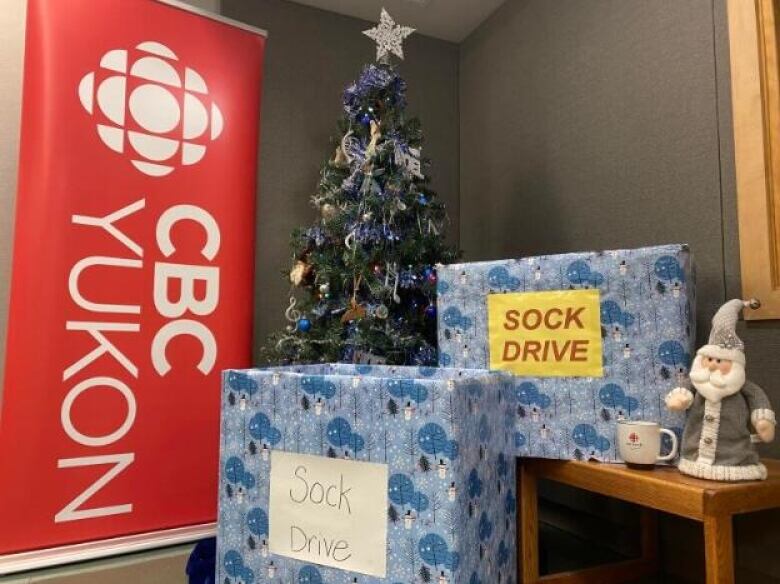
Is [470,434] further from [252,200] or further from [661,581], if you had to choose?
[252,200]

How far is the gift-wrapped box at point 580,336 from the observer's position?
98 cm

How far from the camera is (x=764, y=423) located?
84 cm

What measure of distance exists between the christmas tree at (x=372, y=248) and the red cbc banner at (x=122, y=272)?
10.9 inches

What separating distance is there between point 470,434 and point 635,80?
1188 millimetres

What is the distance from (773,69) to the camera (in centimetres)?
116

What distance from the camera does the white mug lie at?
932 millimetres

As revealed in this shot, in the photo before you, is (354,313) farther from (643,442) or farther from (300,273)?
(643,442)

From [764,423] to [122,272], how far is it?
1525mm

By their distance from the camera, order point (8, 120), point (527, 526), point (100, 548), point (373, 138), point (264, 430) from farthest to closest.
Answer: point (8, 120) < point (373, 138) < point (100, 548) < point (527, 526) < point (264, 430)

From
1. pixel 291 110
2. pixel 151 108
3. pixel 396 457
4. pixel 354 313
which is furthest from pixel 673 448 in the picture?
pixel 291 110

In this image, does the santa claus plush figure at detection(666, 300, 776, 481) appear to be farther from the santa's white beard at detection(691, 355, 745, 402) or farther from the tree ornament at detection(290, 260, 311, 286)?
the tree ornament at detection(290, 260, 311, 286)

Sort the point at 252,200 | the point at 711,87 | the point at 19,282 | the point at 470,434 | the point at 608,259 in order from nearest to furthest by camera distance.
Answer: the point at 470,434 → the point at 608,259 → the point at 711,87 → the point at 19,282 → the point at 252,200

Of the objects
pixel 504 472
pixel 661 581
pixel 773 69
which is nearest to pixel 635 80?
pixel 773 69

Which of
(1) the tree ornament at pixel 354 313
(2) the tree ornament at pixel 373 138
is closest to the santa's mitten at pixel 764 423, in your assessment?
(1) the tree ornament at pixel 354 313
